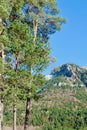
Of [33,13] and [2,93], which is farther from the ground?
[33,13]

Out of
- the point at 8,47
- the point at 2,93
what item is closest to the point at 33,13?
the point at 8,47

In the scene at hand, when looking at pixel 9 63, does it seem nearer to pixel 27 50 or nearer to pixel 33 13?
pixel 27 50

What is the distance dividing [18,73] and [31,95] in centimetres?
283

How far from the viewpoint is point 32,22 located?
37.4m

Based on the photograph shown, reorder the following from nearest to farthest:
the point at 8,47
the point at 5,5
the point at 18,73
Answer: the point at 5,5
the point at 8,47
the point at 18,73

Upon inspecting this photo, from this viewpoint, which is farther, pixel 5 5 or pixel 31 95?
pixel 31 95

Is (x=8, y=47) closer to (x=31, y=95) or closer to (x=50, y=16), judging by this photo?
(x=31, y=95)

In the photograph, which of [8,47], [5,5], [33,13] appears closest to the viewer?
[5,5]

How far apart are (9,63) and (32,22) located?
6245 mm

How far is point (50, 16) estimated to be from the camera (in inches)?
1489

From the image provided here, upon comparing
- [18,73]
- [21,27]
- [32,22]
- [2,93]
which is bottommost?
[2,93]

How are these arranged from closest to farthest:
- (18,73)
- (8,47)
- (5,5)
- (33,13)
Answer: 1. (5,5)
2. (8,47)
3. (18,73)
4. (33,13)

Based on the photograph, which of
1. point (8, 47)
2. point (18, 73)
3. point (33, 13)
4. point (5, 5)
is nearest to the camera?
point (5, 5)

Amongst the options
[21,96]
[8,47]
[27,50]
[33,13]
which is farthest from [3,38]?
[33,13]
